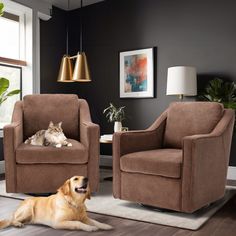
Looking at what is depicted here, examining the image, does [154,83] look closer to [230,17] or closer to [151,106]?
[151,106]

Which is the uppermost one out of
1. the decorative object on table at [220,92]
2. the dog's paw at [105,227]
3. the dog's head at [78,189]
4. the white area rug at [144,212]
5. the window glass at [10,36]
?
the window glass at [10,36]

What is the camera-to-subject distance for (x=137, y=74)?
203 inches

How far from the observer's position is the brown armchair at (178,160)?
264 cm

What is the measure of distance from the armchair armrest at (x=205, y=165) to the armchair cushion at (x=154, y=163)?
0.09 meters

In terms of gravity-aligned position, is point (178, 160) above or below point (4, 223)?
above

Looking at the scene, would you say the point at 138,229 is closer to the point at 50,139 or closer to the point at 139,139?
the point at 139,139

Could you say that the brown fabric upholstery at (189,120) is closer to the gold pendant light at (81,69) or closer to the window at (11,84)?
the gold pendant light at (81,69)

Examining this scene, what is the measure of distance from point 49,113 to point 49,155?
0.69 metres

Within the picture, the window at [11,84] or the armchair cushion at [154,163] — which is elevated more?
the window at [11,84]

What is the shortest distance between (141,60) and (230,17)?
1.32 m

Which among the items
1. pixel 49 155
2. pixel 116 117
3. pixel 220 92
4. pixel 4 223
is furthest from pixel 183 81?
pixel 4 223

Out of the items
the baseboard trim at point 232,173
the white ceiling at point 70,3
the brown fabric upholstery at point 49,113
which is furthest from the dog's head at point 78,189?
the white ceiling at point 70,3

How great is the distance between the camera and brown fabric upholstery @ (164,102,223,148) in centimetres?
318

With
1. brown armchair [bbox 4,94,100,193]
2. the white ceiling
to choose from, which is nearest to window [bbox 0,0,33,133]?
the white ceiling
